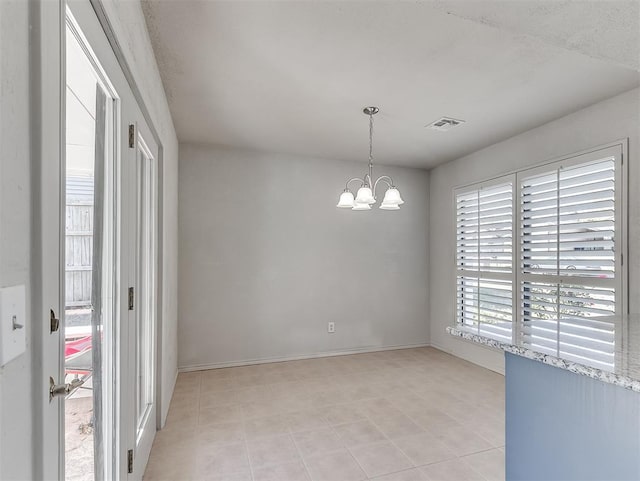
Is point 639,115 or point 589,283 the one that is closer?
point 639,115

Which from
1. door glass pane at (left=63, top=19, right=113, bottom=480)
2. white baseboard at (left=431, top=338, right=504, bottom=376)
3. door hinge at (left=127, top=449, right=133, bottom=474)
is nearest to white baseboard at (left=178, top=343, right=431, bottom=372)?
white baseboard at (left=431, top=338, right=504, bottom=376)

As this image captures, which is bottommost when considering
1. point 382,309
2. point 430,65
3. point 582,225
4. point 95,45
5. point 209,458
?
point 209,458

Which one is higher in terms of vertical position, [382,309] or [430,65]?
[430,65]

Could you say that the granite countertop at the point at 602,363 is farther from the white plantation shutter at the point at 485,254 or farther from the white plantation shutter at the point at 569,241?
the white plantation shutter at the point at 485,254

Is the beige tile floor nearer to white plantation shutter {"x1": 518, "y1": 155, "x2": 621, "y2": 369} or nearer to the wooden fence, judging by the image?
white plantation shutter {"x1": 518, "y1": 155, "x2": 621, "y2": 369}
